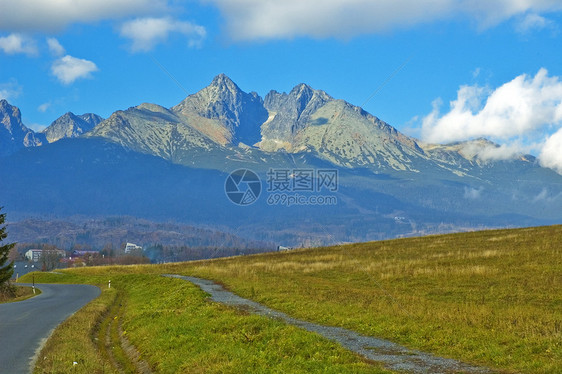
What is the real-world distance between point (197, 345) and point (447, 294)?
60.0 feet

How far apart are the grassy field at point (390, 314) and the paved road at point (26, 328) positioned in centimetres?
409

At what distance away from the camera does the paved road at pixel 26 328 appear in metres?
20.5

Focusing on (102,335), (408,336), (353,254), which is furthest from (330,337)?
(353,254)

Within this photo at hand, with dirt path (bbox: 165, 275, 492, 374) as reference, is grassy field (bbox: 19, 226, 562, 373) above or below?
above

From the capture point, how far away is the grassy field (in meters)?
17.6

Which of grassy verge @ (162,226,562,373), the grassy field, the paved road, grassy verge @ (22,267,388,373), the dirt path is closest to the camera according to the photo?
the dirt path

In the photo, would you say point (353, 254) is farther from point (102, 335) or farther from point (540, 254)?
point (102, 335)

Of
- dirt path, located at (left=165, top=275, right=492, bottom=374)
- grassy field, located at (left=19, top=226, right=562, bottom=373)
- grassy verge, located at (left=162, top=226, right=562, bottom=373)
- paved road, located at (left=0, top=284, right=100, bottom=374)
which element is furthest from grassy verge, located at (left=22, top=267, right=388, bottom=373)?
grassy verge, located at (left=162, top=226, right=562, bottom=373)

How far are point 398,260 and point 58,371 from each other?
1534 inches

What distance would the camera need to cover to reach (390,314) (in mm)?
25125

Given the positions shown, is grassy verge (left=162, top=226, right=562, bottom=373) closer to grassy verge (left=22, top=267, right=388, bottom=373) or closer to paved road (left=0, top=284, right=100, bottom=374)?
grassy verge (left=22, top=267, right=388, bottom=373)

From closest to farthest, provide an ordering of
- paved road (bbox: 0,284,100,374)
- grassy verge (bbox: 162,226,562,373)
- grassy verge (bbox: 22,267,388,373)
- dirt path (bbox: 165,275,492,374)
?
1. dirt path (bbox: 165,275,492,374)
2. grassy verge (bbox: 22,267,388,373)
3. grassy verge (bbox: 162,226,562,373)
4. paved road (bbox: 0,284,100,374)

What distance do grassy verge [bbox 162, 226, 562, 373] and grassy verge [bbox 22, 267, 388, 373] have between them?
147 inches

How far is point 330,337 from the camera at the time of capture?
2147cm
